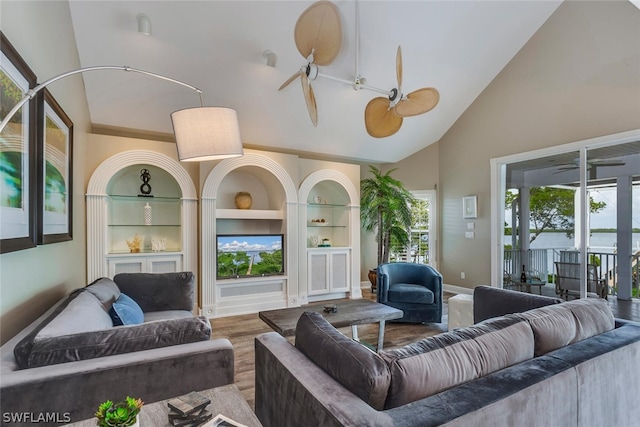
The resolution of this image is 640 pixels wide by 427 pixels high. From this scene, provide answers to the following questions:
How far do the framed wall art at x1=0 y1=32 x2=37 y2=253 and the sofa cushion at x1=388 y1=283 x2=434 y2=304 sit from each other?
354 centimetres

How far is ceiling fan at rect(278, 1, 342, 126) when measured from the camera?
253cm

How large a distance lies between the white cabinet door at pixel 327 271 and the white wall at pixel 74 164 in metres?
3.08

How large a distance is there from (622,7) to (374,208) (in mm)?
4026

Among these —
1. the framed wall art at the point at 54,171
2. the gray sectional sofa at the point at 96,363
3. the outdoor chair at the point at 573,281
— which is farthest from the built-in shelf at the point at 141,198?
the outdoor chair at the point at 573,281

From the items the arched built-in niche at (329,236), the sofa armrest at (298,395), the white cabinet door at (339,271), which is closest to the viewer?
the sofa armrest at (298,395)

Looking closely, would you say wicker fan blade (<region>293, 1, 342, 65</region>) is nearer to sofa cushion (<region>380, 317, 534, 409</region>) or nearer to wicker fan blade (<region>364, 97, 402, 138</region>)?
wicker fan blade (<region>364, 97, 402, 138</region>)

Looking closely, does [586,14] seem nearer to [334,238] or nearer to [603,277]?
[603,277]

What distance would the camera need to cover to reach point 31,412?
4.28 ft

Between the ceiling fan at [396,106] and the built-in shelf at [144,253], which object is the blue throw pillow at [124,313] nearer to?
the built-in shelf at [144,253]

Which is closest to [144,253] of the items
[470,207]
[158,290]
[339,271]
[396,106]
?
[158,290]

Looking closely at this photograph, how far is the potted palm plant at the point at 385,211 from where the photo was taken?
5.73m

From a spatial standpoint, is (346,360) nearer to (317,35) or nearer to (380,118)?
(317,35)

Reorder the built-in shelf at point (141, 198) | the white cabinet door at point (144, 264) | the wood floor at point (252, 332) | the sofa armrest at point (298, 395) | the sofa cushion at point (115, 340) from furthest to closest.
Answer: the built-in shelf at point (141, 198)
the white cabinet door at point (144, 264)
the wood floor at point (252, 332)
the sofa cushion at point (115, 340)
the sofa armrest at point (298, 395)

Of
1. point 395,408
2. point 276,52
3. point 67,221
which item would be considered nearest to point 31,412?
point 395,408
